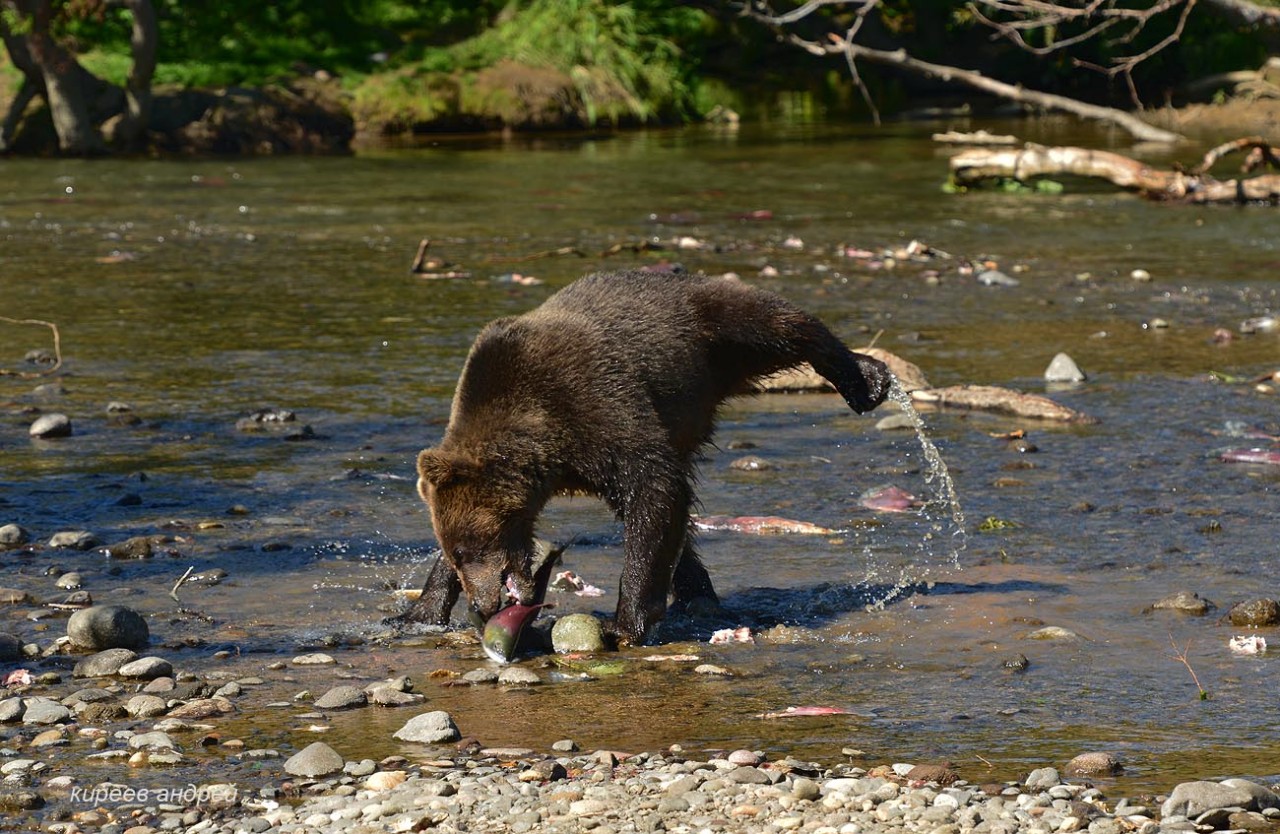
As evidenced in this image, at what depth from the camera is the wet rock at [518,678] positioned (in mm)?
5727

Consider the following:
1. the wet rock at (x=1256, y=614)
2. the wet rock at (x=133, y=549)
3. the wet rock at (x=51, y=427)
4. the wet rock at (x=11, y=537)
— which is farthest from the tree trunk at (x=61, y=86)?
the wet rock at (x=1256, y=614)

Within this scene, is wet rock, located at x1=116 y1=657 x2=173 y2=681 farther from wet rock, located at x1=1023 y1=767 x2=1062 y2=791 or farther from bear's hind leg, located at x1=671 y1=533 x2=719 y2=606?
wet rock, located at x1=1023 y1=767 x2=1062 y2=791

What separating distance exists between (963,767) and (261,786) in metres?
1.84

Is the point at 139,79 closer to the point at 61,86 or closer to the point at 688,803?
the point at 61,86

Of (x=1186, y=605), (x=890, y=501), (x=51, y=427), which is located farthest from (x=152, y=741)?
(x=51, y=427)

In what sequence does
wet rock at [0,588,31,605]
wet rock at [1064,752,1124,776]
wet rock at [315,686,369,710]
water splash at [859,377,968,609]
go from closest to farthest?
wet rock at [1064,752,1124,776], wet rock at [315,686,369,710], wet rock at [0,588,31,605], water splash at [859,377,968,609]

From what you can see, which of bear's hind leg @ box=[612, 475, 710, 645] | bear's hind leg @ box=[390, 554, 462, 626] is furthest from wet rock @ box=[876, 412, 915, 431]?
bear's hind leg @ box=[390, 554, 462, 626]

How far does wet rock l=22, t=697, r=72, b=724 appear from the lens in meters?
5.17

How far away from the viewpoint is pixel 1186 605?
622cm

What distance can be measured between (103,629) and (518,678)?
137cm

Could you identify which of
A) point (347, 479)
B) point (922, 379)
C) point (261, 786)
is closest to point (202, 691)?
point (261, 786)

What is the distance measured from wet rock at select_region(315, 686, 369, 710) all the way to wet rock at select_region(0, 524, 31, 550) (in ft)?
7.39

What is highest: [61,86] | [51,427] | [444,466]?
[61,86]

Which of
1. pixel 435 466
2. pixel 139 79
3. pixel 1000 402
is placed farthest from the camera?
pixel 139 79
